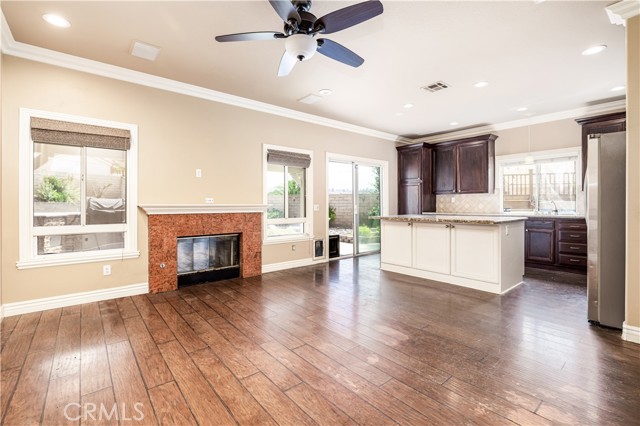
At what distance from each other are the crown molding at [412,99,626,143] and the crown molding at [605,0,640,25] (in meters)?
3.30

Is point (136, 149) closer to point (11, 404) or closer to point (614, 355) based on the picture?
point (11, 404)

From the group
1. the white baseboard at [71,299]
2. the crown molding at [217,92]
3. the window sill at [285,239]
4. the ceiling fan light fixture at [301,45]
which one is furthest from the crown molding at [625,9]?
the white baseboard at [71,299]

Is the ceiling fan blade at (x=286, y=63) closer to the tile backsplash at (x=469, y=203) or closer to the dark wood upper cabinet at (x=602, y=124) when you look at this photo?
the dark wood upper cabinet at (x=602, y=124)

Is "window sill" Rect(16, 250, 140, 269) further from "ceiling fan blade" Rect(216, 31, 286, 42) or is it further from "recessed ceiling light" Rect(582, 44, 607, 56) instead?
"recessed ceiling light" Rect(582, 44, 607, 56)

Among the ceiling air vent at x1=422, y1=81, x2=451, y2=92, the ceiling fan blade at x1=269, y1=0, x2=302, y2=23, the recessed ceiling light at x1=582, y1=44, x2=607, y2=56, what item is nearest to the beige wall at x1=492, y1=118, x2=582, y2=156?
the recessed ceiling light at x1=582, y1=44, x2=607, y2=56

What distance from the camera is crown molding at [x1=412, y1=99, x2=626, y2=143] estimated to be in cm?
501

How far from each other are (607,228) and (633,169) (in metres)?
0.66

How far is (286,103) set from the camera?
5020mm

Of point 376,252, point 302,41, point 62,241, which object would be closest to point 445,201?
point 376,252

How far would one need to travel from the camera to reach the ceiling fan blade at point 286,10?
6.91ft

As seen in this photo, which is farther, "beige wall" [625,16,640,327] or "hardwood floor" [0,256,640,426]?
"beige wall" [625,16,640,327]

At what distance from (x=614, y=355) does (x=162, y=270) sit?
475cm

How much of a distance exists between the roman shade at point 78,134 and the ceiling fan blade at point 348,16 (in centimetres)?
286

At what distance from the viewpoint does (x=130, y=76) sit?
3824 millimetres
